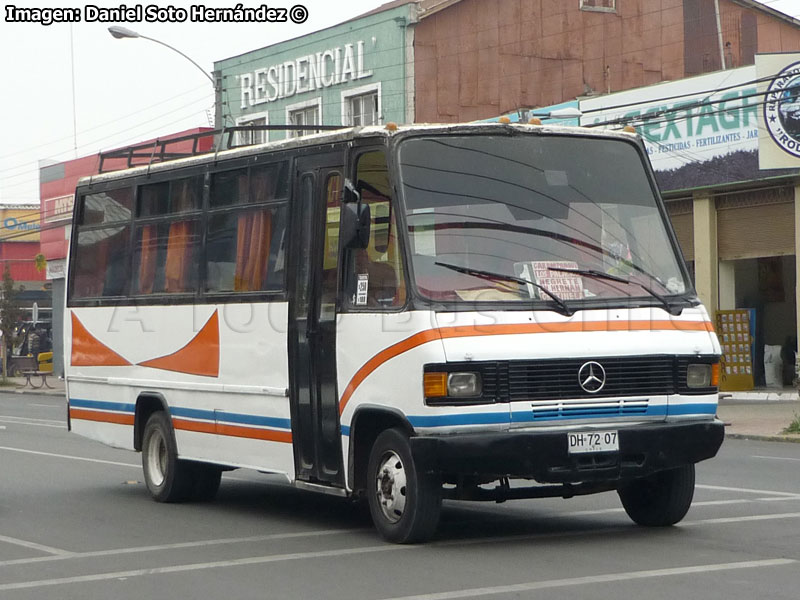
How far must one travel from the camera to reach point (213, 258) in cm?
1200

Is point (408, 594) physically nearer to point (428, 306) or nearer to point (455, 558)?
point (455, 558)

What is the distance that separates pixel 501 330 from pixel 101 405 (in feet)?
19.7

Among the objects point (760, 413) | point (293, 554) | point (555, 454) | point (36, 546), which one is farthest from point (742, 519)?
point (760, 413)

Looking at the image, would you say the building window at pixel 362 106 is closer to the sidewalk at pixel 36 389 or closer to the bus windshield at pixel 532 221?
the sidewalk at pixel 36 389

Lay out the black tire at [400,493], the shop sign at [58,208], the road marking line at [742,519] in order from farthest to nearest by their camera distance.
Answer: the shop sign at [58,208]
the road marking line at [742,519]
the black tire at [400,493]

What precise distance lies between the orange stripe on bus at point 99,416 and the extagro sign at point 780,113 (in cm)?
1658

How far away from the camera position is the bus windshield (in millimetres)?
9461

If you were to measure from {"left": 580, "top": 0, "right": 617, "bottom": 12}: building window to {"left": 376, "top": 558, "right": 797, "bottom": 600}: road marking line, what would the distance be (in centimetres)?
3268

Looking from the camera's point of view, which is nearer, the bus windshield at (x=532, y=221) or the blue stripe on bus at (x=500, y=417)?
the blue stripe on bus at (x=500, y=417)

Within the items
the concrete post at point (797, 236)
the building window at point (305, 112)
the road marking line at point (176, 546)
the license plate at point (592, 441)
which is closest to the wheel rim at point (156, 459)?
the road marking line at point (176, 546)

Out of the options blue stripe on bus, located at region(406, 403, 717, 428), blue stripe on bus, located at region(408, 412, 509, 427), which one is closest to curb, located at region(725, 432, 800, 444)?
blue stripe on bus, located at region(406, 403, 717, 428)

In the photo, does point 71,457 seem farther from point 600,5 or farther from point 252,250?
point 600,5

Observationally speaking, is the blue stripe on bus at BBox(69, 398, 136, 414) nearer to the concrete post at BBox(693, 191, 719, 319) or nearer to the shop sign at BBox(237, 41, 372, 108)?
the concrete post at BBox(693, 191, 719, 319)

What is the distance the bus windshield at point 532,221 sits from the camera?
9461 millimetres
